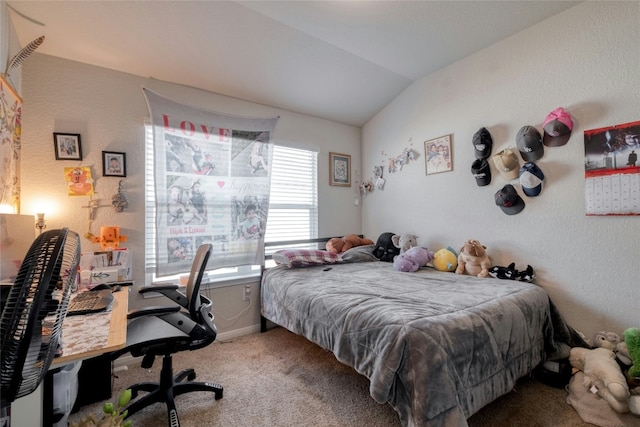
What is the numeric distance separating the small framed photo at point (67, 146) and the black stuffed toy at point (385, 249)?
2.92 meters

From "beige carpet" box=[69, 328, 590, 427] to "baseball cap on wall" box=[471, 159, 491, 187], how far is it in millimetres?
1572

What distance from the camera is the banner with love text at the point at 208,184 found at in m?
2.39

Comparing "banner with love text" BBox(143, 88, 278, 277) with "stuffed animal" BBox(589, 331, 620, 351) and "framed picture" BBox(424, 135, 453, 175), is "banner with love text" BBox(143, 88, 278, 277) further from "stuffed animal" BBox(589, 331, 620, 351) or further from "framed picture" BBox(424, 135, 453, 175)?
"stuffed animal" BBox(589, 331, 620, 351)

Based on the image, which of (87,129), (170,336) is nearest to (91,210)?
(87,129)

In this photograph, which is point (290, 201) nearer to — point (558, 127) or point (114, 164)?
point (114, 164)

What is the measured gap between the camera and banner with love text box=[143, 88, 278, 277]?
2.39 m

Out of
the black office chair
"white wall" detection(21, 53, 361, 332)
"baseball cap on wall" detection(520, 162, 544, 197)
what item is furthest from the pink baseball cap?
"white wall" detection(21, 53, 361, 332)

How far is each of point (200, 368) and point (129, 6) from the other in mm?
2618

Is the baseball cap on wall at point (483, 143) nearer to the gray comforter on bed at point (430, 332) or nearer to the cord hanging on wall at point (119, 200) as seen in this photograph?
the gray comforter on bed at point (430, 332)

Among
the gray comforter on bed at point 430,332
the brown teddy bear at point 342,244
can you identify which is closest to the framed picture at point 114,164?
the gray comforter on bed at point 430,332

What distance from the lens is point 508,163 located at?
90.4 inches

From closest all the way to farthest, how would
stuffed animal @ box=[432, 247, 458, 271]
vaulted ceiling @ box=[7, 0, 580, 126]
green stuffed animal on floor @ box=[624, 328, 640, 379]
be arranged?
1. green stuffed animal on floor @ box=[624, 328, 640, 379]
2. vaulted ceiling @ box=[7, 0, 580, 126]
3. stuffed animal @ box=[432, 247, 458, 271]

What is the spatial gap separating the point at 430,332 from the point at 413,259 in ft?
4.68

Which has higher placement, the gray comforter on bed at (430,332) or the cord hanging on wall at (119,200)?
the cord hanging on wall at (119,200)
